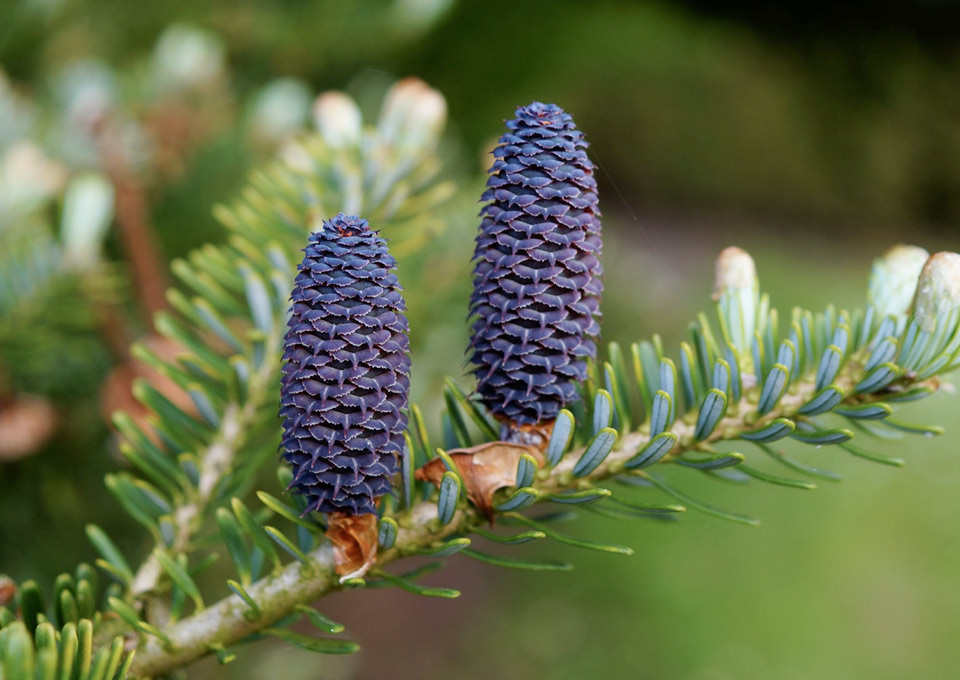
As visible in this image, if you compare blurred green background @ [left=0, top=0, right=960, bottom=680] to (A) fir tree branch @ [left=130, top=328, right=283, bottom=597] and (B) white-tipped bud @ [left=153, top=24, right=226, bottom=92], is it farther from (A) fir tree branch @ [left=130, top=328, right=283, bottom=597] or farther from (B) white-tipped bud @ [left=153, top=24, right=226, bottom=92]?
(A) fir tree branch @ [left=130, top=328, right=283, bottom=597]

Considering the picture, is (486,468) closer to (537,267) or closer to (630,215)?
(537,267)

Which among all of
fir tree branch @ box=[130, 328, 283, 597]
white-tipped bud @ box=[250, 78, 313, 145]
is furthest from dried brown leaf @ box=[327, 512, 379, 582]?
white-tipped bud @ box=[250, 78, 313, 145]

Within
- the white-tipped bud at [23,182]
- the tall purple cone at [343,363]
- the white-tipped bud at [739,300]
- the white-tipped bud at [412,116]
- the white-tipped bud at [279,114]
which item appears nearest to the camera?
the tall purple cone at [343,363]

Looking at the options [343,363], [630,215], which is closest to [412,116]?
[630,215]

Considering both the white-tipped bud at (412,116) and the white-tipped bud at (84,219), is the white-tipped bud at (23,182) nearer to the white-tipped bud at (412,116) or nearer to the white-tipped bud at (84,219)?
the white-tipped bud at (84,219)

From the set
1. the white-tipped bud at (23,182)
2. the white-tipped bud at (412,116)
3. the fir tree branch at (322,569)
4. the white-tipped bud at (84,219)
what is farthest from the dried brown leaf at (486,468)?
the white-tipped bud at (23,182)

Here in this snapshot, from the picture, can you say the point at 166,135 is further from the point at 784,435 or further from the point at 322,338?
the point at 784,435
